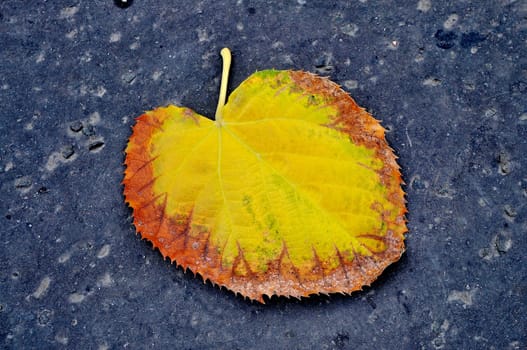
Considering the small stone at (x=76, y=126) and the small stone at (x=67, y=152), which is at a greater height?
the small stone at (x=76, y=126)

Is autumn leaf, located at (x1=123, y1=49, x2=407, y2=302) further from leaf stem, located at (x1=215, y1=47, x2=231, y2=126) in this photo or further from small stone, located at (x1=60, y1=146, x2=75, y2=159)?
small stone, located at (x1=60, y1=146, x2=75, y2=159)

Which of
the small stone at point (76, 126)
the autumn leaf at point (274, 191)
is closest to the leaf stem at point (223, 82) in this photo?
the autumn leaf at point (274, 191)

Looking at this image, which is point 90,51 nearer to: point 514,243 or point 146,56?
point 146,56

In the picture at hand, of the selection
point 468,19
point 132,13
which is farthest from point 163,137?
point 468,19

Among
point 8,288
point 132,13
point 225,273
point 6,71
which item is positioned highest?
point 132,13

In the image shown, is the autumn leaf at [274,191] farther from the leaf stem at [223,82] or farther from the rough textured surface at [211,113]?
the rough textured surface at [211,113]

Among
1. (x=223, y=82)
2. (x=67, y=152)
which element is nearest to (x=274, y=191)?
(x=223, y=82)

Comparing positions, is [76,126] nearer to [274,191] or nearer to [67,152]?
[67,152]

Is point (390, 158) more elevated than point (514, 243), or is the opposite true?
point (390, 158)
